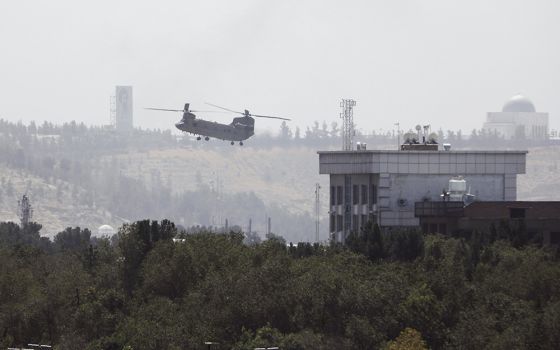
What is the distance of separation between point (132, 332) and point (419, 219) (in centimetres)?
6135

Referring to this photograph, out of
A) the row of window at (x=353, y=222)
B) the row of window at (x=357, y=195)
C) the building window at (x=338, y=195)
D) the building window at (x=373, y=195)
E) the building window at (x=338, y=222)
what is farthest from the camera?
the building window at (x=338, y=222)

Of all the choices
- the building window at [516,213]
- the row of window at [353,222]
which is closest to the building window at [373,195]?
the row of window at [353,222]

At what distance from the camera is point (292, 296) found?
118312 millimetres

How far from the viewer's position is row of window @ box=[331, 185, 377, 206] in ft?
602

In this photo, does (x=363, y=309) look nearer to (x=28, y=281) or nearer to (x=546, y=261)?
(x=546, y=261)

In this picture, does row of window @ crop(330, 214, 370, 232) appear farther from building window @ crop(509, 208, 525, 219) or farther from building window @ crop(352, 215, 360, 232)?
building window @ crop(509, 208, 525, 219)

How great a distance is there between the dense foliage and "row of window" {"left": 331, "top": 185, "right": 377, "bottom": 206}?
21.5 metres

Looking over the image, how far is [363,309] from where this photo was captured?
11512 cm

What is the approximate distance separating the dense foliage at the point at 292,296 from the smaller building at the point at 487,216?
6940mm

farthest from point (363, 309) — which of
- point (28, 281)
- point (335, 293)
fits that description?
point (28, 281)

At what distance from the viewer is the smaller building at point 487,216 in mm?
Answer: 161875

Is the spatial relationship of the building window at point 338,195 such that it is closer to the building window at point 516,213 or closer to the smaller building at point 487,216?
the smaller building at point 487,216

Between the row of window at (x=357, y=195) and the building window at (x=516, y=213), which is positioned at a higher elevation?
the row of window at (x=357, y=195)

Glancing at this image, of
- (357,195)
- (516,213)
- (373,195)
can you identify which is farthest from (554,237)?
(357,195)
